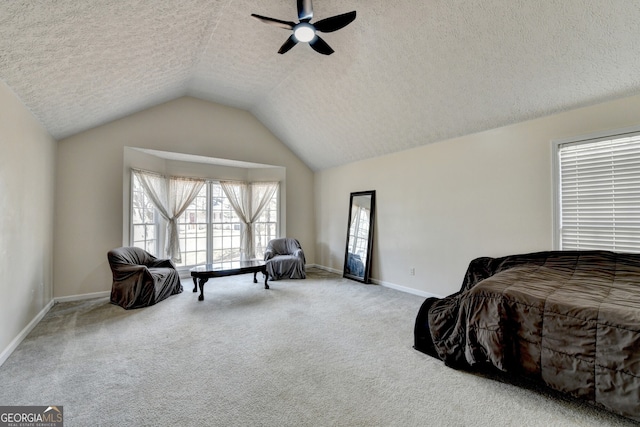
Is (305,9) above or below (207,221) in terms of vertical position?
above

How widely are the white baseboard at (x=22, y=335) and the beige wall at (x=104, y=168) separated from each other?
0.66 m

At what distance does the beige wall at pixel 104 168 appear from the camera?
4207 millimetres

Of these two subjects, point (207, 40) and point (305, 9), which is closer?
point (305, 9)

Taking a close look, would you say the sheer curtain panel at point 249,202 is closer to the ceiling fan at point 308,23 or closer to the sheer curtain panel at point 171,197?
the sheer curtain panel at point 171,197

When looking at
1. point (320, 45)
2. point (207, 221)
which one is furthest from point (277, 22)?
point (207, 221)

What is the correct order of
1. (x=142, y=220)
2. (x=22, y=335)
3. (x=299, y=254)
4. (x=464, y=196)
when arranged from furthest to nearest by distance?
(x=299, y=254)
(x=142, y=220)
(x=464, y=196)
(x=22, y=335)

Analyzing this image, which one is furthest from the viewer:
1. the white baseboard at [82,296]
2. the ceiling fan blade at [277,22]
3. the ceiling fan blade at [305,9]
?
the white baseboard at [82,296]

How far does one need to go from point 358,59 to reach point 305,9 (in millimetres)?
1305

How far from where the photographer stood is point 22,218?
9.62 feet

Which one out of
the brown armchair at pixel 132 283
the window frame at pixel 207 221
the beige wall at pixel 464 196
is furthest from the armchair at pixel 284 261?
the brown armchair at pixel 132 283

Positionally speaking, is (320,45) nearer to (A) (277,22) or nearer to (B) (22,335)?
(A) (277,22)

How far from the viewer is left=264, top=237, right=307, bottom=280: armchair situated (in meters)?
5.37

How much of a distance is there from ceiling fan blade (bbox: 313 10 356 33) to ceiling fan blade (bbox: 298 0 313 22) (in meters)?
0.11

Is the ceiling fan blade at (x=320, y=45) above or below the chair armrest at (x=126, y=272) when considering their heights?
above
